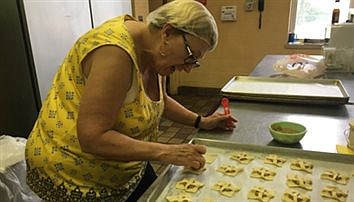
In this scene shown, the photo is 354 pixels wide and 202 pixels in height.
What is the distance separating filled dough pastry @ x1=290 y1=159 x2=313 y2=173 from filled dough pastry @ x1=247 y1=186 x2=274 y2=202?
0.15 metres

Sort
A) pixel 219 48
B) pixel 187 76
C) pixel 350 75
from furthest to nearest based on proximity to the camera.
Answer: pixel 187 76 < pixel 219 48 < pixel 350 75

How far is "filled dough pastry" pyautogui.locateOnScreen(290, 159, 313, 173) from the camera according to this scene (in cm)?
91

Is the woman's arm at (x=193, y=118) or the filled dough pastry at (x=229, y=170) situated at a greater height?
the woman's arm at (x=193, y=118)

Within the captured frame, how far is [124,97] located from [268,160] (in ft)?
1.56

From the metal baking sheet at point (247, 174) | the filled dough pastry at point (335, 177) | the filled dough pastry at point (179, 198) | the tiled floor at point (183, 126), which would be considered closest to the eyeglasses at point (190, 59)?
the metal baking sheet at point (247, 174)

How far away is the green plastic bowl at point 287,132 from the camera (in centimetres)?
102

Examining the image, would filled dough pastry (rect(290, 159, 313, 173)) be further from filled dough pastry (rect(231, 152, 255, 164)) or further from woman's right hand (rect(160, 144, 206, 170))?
woman's right hand (rect(160, 144, 206, 170))

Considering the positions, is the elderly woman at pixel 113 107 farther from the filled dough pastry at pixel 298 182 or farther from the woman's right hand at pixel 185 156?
the filled dough pastry at pixel 298 182

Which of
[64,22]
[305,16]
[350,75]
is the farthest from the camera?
[305,16]

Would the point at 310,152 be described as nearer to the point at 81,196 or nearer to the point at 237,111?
the point at 237,111

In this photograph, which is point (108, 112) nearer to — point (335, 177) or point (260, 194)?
point (260, 194)

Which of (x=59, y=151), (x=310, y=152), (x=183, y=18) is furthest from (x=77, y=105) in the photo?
(x=310, y=152)

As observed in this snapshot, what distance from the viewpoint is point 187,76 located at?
4.24 m

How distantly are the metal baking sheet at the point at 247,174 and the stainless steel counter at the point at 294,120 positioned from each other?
44mm
